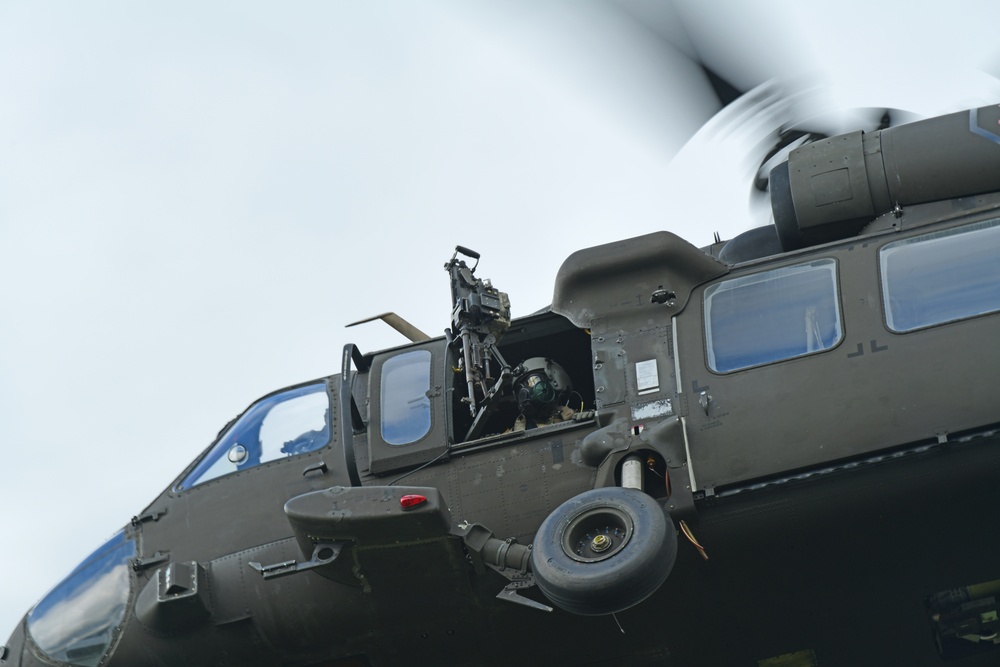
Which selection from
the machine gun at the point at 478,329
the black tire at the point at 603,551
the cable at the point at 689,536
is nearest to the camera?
the black tire at the point at 603,551

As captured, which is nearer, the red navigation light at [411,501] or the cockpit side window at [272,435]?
the red navigation light at [411,501]

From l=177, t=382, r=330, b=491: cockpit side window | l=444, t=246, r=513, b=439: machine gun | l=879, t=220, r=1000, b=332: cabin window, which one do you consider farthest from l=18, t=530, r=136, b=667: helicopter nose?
l=879, t=220, r=1000, b=332: cabin window

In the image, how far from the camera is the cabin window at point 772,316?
8.58 meters

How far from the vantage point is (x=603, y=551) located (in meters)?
7.84

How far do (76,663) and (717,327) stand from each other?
5.57 metres

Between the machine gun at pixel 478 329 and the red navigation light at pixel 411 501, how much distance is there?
113 centimetres

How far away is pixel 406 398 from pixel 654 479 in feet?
7.28

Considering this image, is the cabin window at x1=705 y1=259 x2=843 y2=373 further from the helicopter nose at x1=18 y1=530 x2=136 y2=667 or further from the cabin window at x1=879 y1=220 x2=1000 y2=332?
the helicopter nose at x1=18 y1=530 x2=136 y2=667

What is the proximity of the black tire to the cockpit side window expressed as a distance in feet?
8.91

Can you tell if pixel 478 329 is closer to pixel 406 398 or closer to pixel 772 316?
pixel 406 398

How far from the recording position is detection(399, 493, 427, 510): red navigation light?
27.8ft

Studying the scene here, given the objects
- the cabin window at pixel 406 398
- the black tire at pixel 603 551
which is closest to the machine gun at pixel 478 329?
the cabin window at pixel 406 398

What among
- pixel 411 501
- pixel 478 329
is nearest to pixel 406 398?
pixel 478 329

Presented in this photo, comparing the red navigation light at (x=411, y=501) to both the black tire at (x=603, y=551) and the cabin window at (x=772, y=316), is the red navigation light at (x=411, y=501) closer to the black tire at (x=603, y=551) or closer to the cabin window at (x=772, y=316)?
the black tire at (x=603, y=551)
